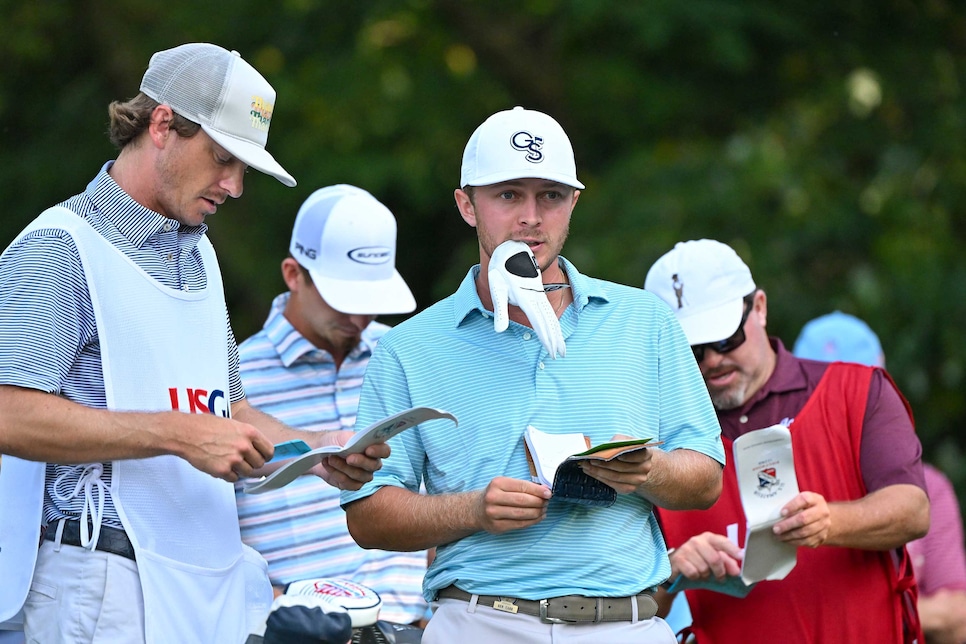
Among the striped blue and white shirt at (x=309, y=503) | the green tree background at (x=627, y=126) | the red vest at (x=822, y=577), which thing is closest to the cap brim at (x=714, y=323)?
the red vest at (x=822, y=577)

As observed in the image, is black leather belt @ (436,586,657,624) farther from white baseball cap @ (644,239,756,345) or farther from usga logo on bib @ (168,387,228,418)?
white baseball cap @ (644,239,756,345)

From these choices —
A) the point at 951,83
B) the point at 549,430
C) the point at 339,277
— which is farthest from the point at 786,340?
the point at 549,430

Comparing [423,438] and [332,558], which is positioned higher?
[423,438]

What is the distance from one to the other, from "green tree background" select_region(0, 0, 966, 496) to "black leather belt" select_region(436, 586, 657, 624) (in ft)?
15.1

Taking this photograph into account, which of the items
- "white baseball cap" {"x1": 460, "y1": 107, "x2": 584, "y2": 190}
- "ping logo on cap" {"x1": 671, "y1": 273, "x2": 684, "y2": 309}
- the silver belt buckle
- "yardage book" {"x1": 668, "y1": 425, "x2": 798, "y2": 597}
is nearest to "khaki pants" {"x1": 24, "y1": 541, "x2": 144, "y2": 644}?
the silver belt buckle

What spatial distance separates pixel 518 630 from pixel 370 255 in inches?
79.4

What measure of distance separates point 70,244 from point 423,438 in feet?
3.24

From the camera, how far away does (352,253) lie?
4.82 metres

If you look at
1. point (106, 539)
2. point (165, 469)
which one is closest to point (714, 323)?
point (165, 469)

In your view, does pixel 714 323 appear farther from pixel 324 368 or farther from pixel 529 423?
pixel 324 368

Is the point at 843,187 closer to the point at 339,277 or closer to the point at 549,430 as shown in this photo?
the point at 339,277

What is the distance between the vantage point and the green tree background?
26.5 ft

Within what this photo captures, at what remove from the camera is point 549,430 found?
128 inches

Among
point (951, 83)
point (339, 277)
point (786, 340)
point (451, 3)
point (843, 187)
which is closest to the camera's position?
point (339, 277)
